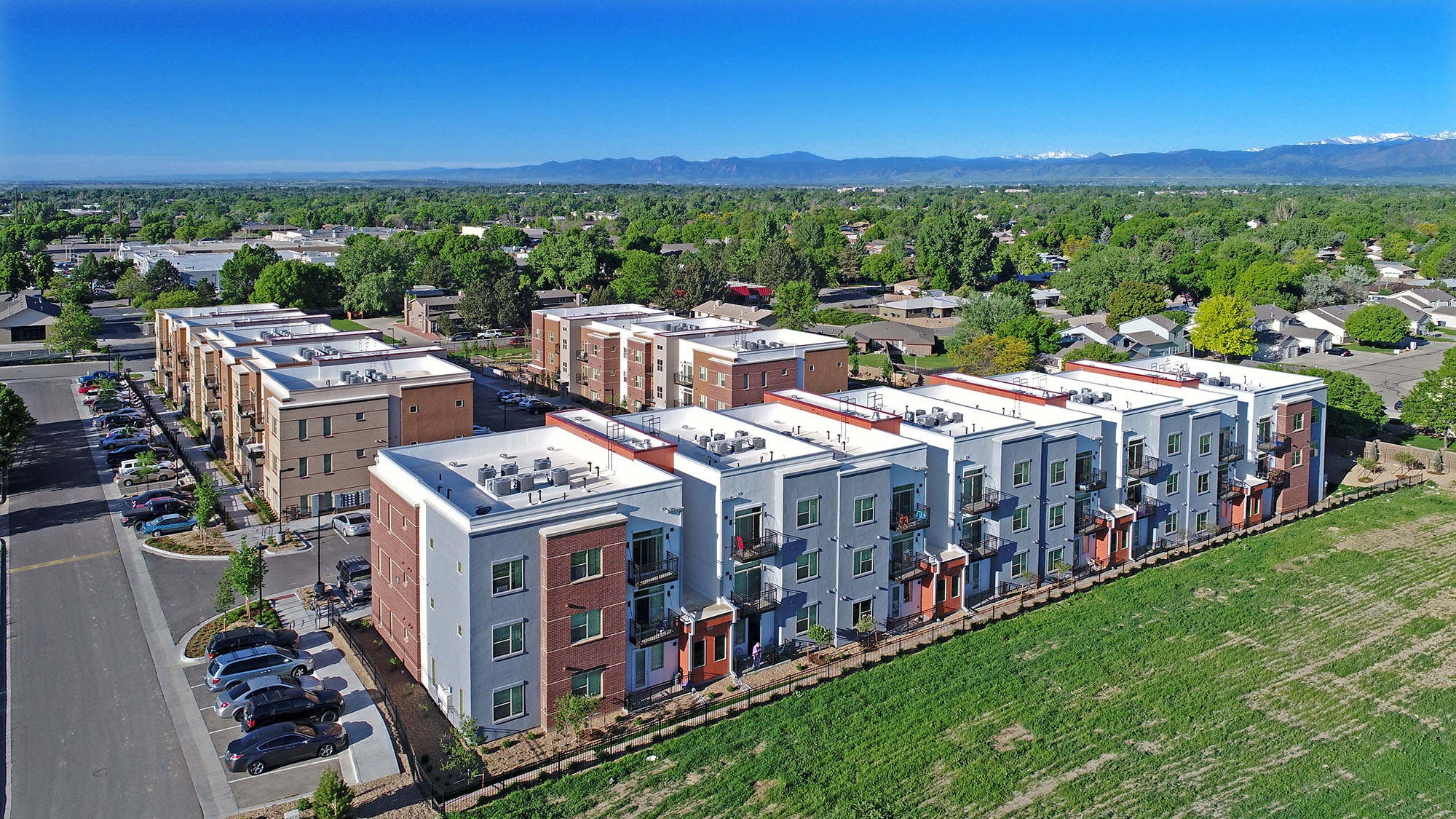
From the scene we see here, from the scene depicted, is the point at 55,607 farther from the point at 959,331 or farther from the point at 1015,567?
the point at 959,331

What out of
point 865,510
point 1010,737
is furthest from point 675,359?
point 1010,737

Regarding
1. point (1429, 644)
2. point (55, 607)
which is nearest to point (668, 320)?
point (55, 607)

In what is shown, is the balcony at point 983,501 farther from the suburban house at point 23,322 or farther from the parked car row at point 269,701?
the suburban house at point 23,322

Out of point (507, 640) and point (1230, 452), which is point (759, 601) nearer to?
point (507, 640)

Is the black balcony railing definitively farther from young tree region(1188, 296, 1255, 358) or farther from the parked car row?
young tree region(1188, 296, 1255, 358)

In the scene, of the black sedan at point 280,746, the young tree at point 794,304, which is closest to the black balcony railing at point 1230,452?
the black sedan at point 280,746

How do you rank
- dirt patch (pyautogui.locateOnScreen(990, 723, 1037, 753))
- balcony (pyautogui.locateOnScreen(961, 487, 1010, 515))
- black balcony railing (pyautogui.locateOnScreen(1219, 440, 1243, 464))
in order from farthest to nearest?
black balcony railing (pyautogui.locateOnScreen(1219, 440, 1243, 464)) < balcony (pyautogui.locateOnScreen(961, 487, 1010, 515)) < dirt patch (pyautogui.locateOnScreen(990, 723, 1037, 753))

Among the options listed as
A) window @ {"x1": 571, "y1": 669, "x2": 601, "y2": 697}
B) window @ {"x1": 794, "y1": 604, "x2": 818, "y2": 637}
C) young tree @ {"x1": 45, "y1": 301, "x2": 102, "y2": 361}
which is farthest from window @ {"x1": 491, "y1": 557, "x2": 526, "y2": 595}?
young tree @ {"x1": 45, "y1": 301, "x2": 102, "y2": 361}
